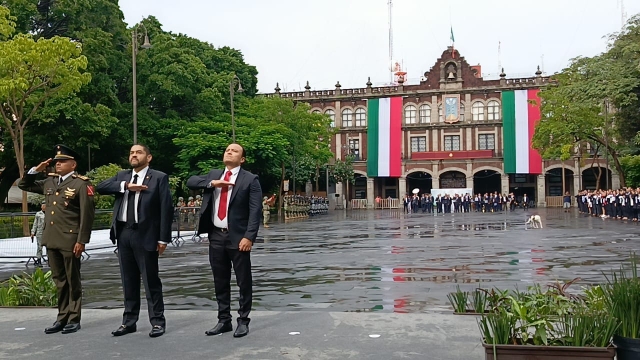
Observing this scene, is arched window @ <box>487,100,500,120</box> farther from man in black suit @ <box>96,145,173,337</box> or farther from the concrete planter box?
the concrete planter box

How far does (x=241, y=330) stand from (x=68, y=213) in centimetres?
229

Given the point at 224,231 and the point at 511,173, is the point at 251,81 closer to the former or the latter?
the point at 511,173

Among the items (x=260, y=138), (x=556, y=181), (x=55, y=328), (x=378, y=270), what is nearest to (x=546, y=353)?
(x=55, y=328)

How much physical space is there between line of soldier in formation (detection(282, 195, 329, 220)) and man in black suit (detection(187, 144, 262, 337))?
37857mm

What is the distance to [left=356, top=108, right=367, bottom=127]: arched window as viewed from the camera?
76875mm

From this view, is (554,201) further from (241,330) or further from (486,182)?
(241,330)

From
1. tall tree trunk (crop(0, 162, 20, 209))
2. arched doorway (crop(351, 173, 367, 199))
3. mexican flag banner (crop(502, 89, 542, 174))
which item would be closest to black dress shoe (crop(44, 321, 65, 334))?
tall tree trunk (crop(0, 162, 20, 209))

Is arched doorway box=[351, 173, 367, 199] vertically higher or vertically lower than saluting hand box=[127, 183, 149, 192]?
higher

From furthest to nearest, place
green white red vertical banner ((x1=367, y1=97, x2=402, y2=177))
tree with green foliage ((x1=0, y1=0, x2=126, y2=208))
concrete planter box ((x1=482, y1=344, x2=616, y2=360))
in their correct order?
green white red vertical banner ((x1=367, y1=97, x2=402, y2=177)) < tree with green foliage ((x1=0, y1=0, x2=126, y2=208)) < concrete planter box ((x1=482, y1=344, x2=616, y2=360))

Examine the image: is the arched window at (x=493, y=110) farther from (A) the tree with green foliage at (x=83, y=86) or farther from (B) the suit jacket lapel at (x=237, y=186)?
(B) the suit jacket lapel at (x=237, y=186)

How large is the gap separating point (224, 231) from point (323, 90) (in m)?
72.7

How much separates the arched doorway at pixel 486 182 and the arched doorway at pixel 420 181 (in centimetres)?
490

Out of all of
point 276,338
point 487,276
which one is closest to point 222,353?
point 276,338

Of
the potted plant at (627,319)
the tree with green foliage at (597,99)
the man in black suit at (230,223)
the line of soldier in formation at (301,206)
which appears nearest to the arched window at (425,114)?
the line of soldier in formation at (301,206)
